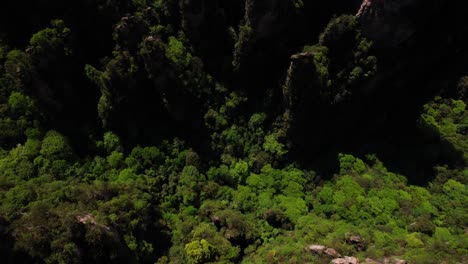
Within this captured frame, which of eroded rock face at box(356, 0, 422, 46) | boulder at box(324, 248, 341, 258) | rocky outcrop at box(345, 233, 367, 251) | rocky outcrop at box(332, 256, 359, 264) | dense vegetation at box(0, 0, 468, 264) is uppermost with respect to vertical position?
eroded rock face at box(356, 0, 422, 46)

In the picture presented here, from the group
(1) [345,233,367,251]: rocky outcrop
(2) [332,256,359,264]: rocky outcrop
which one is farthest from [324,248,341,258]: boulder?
(1) [345,233,367,251]: rocky outcrop

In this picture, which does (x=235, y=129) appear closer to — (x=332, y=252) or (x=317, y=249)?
(x=317, y=249)

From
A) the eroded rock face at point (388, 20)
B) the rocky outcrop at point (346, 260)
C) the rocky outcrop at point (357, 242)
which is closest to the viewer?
the rocky outcrop at point (346, 260)

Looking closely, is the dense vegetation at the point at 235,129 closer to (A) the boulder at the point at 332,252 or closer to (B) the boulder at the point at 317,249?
(B) the boulder at the point at 317,249

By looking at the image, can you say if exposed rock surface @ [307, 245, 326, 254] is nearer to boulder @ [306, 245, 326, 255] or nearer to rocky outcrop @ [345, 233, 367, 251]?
boulder @ [306, 245, 326, 255]

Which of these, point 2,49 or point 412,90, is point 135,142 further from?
point 412,90

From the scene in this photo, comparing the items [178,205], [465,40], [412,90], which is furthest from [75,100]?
[465,40]

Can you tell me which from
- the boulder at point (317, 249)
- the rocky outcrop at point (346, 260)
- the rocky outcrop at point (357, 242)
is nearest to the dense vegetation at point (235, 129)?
the rocky outcrop at point (357, 242)

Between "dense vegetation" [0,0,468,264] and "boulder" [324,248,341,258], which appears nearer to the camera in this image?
"boulder" [324,248,341,258]
